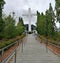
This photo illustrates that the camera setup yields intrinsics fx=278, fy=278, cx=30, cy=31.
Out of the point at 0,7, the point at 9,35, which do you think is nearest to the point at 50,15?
the point at 9,35

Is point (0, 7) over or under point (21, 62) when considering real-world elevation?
over

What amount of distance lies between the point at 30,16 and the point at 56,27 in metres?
135

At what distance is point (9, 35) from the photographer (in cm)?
5891

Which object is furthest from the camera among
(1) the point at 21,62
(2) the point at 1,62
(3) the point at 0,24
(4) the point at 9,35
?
(4) the point at 9,35

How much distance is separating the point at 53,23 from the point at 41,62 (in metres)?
42.5

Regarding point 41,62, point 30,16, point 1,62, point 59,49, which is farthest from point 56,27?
point 30,16

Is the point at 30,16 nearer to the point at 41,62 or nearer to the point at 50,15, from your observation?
the point at 50,15

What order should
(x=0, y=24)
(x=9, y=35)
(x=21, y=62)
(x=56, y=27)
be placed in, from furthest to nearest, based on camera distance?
(x=56, y=27), (x=9, y=35), (x=0, y=24), (x=21, y=62)

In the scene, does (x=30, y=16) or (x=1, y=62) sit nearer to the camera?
(x=1, y=62)

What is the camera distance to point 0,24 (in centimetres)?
4453

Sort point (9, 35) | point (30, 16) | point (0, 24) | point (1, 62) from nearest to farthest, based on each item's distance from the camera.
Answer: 1. point (1, 62)
2. point (0, 24)
3. point (9, 35)
4. point (30, 16)

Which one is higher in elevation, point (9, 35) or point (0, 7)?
point (0, 7)

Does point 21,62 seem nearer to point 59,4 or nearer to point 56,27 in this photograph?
point 59,4

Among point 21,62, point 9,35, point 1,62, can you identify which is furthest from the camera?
point 9,35
